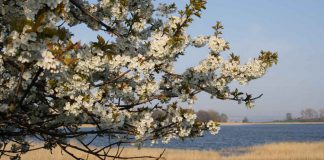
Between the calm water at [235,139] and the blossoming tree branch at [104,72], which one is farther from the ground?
the blossoming tree branch at [104,72]

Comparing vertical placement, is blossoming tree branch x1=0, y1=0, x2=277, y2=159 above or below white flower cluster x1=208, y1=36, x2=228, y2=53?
below

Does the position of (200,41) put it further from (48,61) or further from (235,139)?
(235,139)

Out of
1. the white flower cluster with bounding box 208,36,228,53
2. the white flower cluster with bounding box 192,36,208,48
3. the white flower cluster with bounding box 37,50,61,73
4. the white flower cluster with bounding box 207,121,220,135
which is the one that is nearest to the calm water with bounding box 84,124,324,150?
the white flower cluster with bounding box 192,36,208,48

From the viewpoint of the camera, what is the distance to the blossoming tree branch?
97.7 inches

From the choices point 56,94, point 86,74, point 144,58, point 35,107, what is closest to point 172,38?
point 144,58

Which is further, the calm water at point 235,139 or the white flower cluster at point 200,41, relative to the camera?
the calm water at point 235,139

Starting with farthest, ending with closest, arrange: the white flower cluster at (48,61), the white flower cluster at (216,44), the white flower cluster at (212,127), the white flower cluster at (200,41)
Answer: the white flower cluster at (200,41) → the white flower cluster at (216,44) → the white flower cluster at (212,127) → the white flower cluster at (48,61)

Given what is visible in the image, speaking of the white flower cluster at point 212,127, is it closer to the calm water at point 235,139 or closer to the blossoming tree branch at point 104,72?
the blossoming tree branch at point 104,72

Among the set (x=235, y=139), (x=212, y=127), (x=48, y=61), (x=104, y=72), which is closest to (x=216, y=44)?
(x=212, y=127)

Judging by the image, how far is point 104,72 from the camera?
402 cm

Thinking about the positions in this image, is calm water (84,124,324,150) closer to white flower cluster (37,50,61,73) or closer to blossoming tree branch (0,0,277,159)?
blossoming tree branch (0,0,277,159)

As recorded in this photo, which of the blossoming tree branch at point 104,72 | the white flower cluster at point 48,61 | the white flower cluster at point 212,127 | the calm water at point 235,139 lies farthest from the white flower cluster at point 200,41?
the calm water at point 235,139

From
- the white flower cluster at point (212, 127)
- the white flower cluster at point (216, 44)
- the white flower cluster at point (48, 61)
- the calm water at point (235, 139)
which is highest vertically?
the white flower cluster at point (216, 44)

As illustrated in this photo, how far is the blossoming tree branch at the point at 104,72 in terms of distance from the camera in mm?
2482
